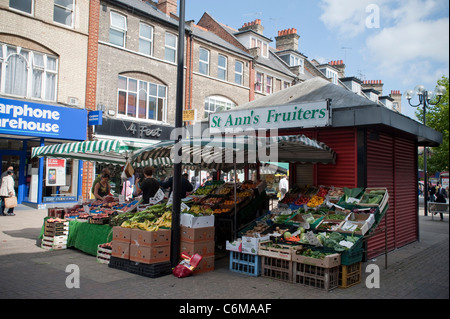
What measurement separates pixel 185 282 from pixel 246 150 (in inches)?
113

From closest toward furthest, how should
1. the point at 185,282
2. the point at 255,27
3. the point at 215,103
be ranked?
the point at 185,282
the point at 215,103
the point at 255,27

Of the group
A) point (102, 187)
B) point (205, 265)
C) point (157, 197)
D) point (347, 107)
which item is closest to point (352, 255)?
point (205, 265)

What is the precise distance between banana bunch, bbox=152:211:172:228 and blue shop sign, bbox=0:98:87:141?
436 inches

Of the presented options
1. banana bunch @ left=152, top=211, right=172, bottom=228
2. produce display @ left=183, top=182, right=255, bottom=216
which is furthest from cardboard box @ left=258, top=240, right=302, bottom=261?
produce display @ left=183, top=182, right=255, bottom=216

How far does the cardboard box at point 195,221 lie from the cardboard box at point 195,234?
8 cm

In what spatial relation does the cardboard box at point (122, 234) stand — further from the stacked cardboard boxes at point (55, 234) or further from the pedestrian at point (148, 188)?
the stacked cardboard boxes at point (55, 234)

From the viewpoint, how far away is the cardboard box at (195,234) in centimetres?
707

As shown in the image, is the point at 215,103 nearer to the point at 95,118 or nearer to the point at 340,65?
the point at 95,118

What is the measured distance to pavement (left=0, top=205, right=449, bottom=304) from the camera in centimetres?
573

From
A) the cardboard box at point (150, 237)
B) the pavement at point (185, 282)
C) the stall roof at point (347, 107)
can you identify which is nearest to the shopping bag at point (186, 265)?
the pavement at point (185, 282)

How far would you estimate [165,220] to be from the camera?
25.0 feet

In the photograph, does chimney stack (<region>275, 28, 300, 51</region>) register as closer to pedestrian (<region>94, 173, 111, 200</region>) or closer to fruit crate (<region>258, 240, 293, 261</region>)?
pedestrian (<region>94, 173, 111, 200</region>)

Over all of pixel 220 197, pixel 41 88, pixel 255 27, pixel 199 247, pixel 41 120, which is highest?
pixel 255 27
